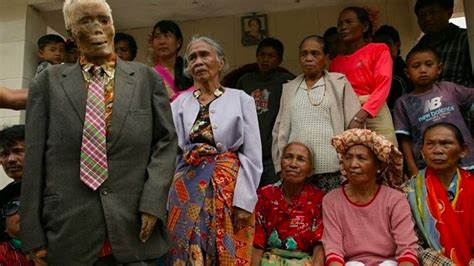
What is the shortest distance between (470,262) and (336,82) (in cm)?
145

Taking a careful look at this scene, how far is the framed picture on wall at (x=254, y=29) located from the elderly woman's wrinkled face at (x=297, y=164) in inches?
116

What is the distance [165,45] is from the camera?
4.41 m

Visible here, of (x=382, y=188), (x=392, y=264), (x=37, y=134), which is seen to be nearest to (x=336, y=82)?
(x=382, y=188)

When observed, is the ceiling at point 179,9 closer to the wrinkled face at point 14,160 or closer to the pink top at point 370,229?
the wrinkled face at point 14,160

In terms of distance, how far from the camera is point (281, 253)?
346 centimetres

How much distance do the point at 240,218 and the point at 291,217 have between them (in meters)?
0.64

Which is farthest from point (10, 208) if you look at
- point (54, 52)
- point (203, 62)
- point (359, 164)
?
point (359, 164)

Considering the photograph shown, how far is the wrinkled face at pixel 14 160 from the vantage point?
3.60 meters

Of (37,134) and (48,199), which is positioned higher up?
(37,134)

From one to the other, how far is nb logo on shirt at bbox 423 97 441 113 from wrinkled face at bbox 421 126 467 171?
353 mm

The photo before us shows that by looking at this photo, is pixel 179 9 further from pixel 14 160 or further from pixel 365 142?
pixel 365 142

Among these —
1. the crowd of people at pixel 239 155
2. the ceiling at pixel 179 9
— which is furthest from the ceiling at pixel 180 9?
the crowd of people at pixel 239 155

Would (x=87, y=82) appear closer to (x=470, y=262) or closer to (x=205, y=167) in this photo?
(x=205, y=167)

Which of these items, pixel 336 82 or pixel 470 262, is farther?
pixel 336 82
